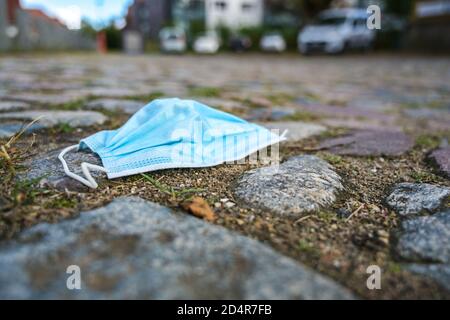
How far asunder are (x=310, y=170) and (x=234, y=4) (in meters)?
35.7

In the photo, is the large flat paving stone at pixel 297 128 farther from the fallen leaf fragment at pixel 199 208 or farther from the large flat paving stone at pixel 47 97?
the large flat paving stone at pixel 47 97

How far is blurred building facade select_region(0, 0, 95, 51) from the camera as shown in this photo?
32.5ft

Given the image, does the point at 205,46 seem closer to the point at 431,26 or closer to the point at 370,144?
the point at 431,26

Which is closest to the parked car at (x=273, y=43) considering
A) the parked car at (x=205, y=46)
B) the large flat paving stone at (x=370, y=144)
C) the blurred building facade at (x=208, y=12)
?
the parked car at (x=205, y=46)

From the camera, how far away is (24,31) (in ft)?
36.9

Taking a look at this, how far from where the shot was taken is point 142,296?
72 cm

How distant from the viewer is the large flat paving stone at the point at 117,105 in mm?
2441

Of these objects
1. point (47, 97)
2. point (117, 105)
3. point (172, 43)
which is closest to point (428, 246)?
point (117, 105)

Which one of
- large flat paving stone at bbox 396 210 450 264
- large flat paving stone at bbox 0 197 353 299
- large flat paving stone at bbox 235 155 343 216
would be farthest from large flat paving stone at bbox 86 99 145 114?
large flat paving stone at bbox 396 210 450 264

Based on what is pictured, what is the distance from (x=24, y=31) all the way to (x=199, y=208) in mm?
12282

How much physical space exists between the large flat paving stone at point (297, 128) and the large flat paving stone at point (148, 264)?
1166mm

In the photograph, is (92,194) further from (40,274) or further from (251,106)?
(251,106)

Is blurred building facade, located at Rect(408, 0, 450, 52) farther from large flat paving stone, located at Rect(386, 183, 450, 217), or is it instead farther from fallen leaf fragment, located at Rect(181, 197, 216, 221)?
fallen leaf fragment, located at Rect(181, 197, 216, 221)

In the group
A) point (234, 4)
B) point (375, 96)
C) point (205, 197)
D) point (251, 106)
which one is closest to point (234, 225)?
point (205, 197)
